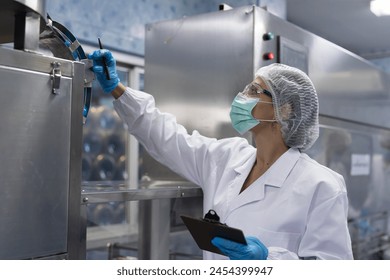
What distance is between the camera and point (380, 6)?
3.50 m

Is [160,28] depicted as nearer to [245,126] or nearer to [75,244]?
[245,126]

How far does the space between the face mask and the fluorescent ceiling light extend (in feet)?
8.71

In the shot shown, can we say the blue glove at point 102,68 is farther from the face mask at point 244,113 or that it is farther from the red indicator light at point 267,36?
the red indicator light at point 267,36

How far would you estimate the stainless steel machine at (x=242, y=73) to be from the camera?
5.01 ft

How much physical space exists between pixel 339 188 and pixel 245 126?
32 cm

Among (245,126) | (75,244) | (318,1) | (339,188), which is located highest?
(318,1)

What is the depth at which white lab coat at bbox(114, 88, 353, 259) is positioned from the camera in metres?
1.17

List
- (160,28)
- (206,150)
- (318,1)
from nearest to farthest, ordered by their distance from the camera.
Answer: (206,150)
(160,28)
(318,1)

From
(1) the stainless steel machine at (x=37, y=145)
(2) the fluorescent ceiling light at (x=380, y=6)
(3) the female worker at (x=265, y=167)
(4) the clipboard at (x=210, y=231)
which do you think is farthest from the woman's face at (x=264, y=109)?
(2) the fluorescent ceiling light at (x=380, y=6)

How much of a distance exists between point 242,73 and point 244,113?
263 millimetres

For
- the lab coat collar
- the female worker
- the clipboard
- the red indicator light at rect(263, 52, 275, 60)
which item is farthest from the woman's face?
the clipboard

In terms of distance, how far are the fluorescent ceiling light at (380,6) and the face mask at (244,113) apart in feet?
8.71

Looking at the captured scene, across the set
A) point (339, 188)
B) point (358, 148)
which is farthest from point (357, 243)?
point (339, 188)

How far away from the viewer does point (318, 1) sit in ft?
11.9
